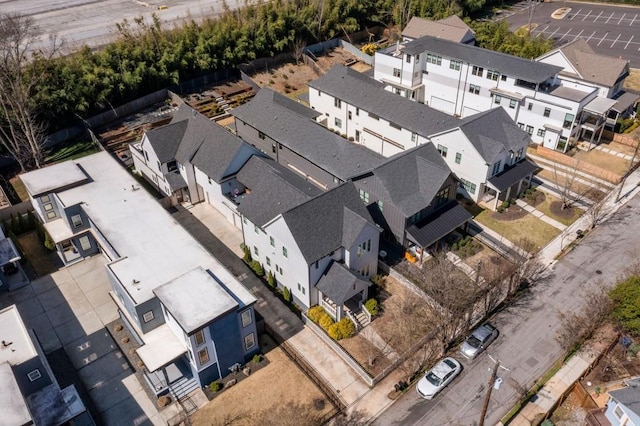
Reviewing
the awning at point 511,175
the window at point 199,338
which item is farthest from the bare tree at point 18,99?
the awning at point 511,175

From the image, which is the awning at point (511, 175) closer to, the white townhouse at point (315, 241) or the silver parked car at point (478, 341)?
the white townhouse at point (315, 241)

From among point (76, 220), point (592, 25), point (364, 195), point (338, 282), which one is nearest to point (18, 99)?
point (76, 220)

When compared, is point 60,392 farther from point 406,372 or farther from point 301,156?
point 301,156

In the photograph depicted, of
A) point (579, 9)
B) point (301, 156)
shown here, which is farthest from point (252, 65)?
point (579, 9)

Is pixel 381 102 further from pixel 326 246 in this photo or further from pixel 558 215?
pixel 326 246

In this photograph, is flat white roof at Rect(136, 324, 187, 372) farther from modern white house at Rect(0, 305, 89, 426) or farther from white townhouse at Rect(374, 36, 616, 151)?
white townhouse at Rect(374, 36, 616, 151)

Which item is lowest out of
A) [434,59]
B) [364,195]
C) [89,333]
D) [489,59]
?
[89,333]
